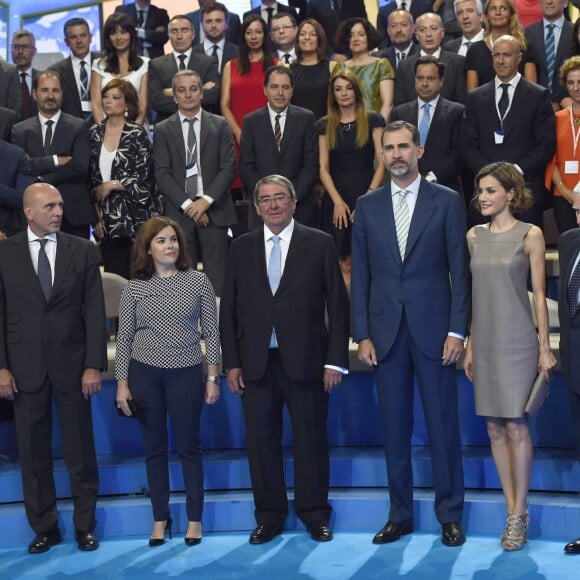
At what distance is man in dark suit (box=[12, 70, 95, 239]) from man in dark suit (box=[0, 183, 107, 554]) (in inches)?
57.3

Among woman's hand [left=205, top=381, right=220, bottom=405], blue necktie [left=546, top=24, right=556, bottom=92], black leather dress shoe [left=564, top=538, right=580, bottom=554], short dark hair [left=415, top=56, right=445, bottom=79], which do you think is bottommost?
black leather dress shoe [left=564, top=538, right=580, bottom=554]

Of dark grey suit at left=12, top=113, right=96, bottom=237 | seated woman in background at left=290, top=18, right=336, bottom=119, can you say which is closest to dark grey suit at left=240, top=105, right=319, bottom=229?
seated woman in background at left=290, top=18, right=336, bottom=119

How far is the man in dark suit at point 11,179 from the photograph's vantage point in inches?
264

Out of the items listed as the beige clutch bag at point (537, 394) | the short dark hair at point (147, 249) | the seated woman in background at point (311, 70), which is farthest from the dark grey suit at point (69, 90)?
the beige clutch bag at point (537, 394)

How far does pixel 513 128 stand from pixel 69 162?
265 centimetres

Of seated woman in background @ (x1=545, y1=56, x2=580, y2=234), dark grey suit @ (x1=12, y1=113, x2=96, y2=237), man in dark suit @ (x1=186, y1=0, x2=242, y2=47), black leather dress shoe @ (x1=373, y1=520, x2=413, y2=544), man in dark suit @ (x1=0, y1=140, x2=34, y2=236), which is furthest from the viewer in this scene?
man in dark suit @ (x1=186, y1=0, x2=242, y2=47)

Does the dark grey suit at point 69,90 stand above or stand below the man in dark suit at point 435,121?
above

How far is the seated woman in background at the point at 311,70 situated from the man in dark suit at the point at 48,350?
247cm

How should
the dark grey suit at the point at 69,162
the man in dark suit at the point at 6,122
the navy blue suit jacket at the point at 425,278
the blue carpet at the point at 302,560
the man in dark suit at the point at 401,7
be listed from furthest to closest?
the man in dark suit at the point at 401,7
the man in dark suit at the point at 6,122
the dark grey suit at the point at 69,162
the navy blue suit jacket at the point at 425,278
the blue carpet at the point at 302,560

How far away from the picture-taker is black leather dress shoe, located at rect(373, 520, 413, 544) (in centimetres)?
548

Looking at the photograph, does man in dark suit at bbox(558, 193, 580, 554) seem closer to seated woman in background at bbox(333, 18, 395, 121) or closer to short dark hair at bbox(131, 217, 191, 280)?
short dark hair at bbox(131, 217, 191, 280)

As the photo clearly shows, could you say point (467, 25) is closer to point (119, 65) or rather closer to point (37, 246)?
point (119, 65)

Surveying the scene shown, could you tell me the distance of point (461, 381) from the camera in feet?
20.5

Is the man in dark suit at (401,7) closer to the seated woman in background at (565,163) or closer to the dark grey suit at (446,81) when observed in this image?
the dark grey suit at (446,81)
